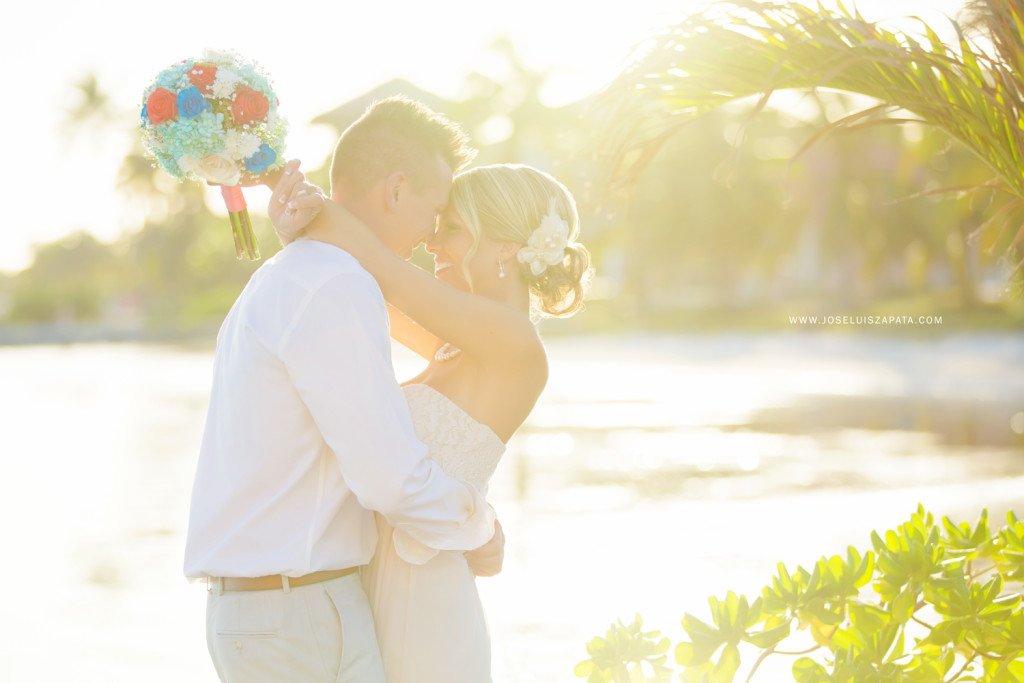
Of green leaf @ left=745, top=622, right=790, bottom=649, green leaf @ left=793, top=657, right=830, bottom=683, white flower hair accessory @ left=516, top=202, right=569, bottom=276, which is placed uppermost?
white flower hair accessory @ left=516, top=202, right=569, bottom=276

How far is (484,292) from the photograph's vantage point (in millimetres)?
2619

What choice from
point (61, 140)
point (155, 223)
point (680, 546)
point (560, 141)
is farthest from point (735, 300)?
point (680, 546)

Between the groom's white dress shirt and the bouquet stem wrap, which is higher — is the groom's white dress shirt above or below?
below

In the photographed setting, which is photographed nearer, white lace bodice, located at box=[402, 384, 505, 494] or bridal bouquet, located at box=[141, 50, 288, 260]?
bridal bouquet, located at box=[141, 50, 288, 260]

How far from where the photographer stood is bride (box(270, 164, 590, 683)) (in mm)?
2277

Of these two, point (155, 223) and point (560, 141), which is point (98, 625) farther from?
point (155, 223)

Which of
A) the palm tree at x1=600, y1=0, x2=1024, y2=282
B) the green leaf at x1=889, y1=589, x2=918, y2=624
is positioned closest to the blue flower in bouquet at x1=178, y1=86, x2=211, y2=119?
the palm tree at x1=600, y1=0, x2=1024, y2=282

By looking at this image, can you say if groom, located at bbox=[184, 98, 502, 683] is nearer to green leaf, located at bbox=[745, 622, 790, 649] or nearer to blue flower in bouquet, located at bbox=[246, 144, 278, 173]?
blue flower in bouquet, located at bbox=[246, 144, 278, 173]

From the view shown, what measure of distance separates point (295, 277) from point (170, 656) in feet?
Answer: 13.8

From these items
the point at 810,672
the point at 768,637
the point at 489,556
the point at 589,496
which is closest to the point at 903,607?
the point at 810,672

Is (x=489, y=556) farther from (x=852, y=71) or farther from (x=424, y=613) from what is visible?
(x=852, y=71)

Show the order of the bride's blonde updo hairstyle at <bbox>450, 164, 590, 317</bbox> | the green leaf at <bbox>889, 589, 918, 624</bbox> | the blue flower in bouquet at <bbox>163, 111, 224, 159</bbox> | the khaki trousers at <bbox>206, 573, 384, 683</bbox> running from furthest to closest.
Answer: the green leaf at <bbox>889, 589, 918, 624</bbox> < the bride's blonde updo hairstyle at <bbox>450, 164, 590, 317</bbox> < the blue flower in bouquet at <bbox>163, 111, 224, 159</bbox> < the khaki trousers at <bbox>206, 573, 384, 683</bbox>

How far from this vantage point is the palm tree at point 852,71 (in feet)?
9.84

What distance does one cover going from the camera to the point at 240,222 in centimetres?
246
